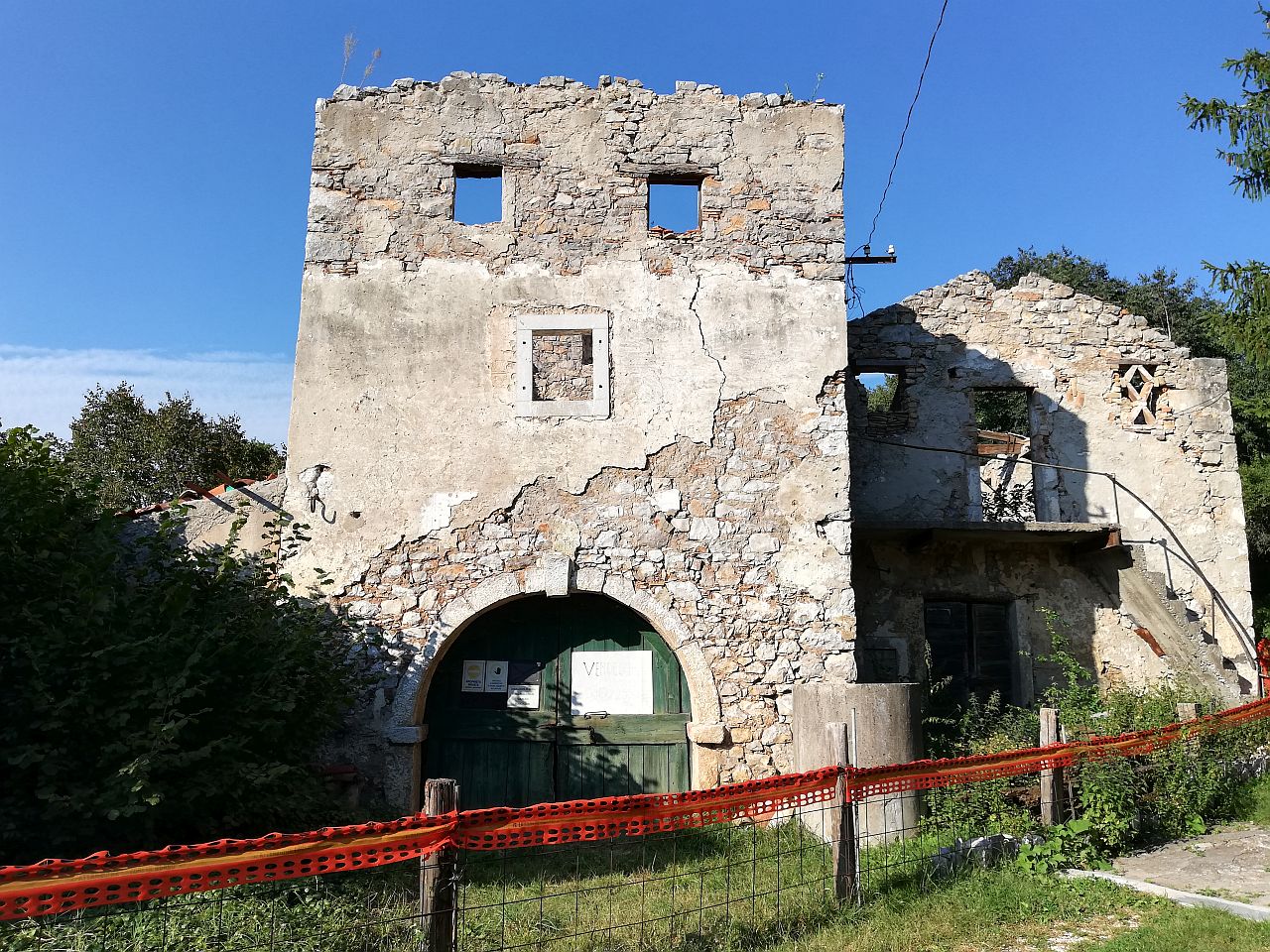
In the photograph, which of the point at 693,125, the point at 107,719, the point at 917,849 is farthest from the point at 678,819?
the point at 693,125

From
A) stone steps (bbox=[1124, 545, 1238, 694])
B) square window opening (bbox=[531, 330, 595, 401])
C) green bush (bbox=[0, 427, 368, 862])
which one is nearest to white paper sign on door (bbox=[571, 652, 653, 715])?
green bush (bbox=[0, 427, 368, 862])

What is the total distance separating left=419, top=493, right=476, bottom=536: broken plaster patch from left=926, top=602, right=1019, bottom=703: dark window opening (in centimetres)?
584

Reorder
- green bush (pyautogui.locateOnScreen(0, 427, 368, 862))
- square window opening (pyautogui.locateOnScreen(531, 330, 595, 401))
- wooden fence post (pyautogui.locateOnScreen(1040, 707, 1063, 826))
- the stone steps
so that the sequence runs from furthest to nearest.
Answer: square window opening (pyautogui.locateOnScreen(531, 330, 595, 401))
the stone steps
wooden fence post (pyautogui.locateOnScreen(1040, 707, 1063, 826))
green bush (pyautogui.locateOnScreen(0, 427, 368, 862))

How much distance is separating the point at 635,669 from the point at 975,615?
15.7ft

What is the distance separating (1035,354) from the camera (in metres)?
11.9

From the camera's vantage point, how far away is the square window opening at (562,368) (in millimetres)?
10391

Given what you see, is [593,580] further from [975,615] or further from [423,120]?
[975,615]

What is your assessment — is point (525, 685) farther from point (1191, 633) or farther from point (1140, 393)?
point (1140, 393)

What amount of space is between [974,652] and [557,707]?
17.5ft

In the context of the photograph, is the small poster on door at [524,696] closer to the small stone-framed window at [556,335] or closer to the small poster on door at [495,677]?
the small poster on door at [495,677]

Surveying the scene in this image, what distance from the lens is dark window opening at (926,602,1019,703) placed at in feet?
35.4

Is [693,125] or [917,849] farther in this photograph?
[693,125]

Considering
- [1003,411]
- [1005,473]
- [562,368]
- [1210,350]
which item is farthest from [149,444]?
[1210,350]

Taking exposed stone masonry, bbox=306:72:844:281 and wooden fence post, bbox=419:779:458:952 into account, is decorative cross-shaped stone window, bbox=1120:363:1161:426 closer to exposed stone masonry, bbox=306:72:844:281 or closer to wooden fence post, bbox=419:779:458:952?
exposed stone masonry, bbox=306:72:844:281
